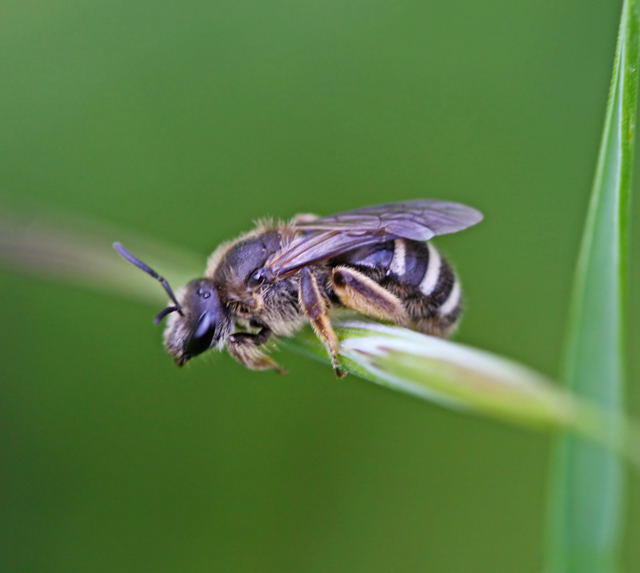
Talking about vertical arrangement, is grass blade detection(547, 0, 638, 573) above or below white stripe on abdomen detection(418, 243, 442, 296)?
below

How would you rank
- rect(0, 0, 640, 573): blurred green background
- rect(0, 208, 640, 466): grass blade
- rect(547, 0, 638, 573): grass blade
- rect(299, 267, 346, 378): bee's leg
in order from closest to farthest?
rect(0, 208, 640, 466): grass blade
rect(547, 0, 638, 573): grass blade
rect(299, 267, 346, 378): bee's leg
rect(0, 0, 640, 573): blurred green background

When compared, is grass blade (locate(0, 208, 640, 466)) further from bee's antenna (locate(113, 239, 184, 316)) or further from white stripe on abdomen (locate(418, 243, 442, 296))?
white stripe on abdomen (locate(418, 243, 442, 296))

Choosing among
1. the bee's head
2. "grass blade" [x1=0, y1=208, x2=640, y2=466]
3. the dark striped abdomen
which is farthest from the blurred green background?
"grass blade" [x1=0, y1=208, x2=640, y2=466]

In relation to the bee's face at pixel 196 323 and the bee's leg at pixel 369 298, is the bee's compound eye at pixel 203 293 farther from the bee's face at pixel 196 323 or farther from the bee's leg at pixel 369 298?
the bee's leg at pixel 369 298

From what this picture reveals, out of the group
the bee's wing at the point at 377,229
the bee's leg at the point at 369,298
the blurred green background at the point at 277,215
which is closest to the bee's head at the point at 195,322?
the bee's wing at the point at 377,229

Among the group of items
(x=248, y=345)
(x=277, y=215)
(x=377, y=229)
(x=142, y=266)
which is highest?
(x=277, y=215)

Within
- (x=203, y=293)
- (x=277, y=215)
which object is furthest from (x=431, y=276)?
(x=277, y=215)

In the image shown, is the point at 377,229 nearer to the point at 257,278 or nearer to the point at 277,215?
the point at 257,278
